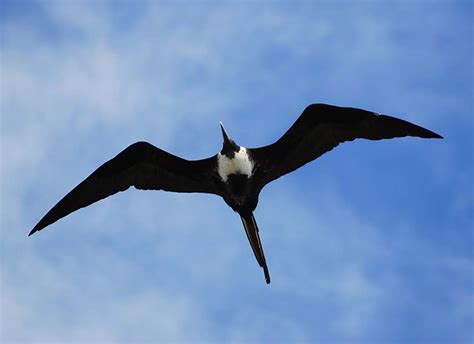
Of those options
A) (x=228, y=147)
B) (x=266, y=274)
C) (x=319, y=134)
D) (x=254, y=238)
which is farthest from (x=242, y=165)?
(x=266, y=274)

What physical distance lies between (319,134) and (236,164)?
3.18 feet

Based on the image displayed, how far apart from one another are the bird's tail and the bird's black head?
69 centimetres

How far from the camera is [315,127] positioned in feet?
35.3

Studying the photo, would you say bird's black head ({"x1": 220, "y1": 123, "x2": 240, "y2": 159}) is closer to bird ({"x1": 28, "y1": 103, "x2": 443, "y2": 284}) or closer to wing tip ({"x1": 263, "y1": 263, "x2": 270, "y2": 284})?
bird ({"x1": 28, "y1": 103, "x2": 443, "y2": 284})

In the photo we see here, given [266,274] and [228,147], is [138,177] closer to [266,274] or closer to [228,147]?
[228,147]

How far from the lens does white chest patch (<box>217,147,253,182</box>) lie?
1072 cm

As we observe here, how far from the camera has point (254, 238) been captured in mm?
10586

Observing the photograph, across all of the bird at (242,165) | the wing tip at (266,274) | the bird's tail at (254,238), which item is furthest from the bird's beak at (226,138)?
the wing tip at (266,274)

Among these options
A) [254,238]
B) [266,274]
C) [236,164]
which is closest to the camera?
[266,274]

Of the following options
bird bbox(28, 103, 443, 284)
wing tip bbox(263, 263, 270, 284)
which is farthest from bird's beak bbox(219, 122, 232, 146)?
wing tip bbox(263, 263, 270, 284)

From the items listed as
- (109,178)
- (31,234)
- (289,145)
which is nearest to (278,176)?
(289,145)

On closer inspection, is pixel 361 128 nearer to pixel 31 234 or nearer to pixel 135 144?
pixel 135 144

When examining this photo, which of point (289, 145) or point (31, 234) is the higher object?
point (289, 145)

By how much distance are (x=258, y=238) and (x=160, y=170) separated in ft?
4.64
